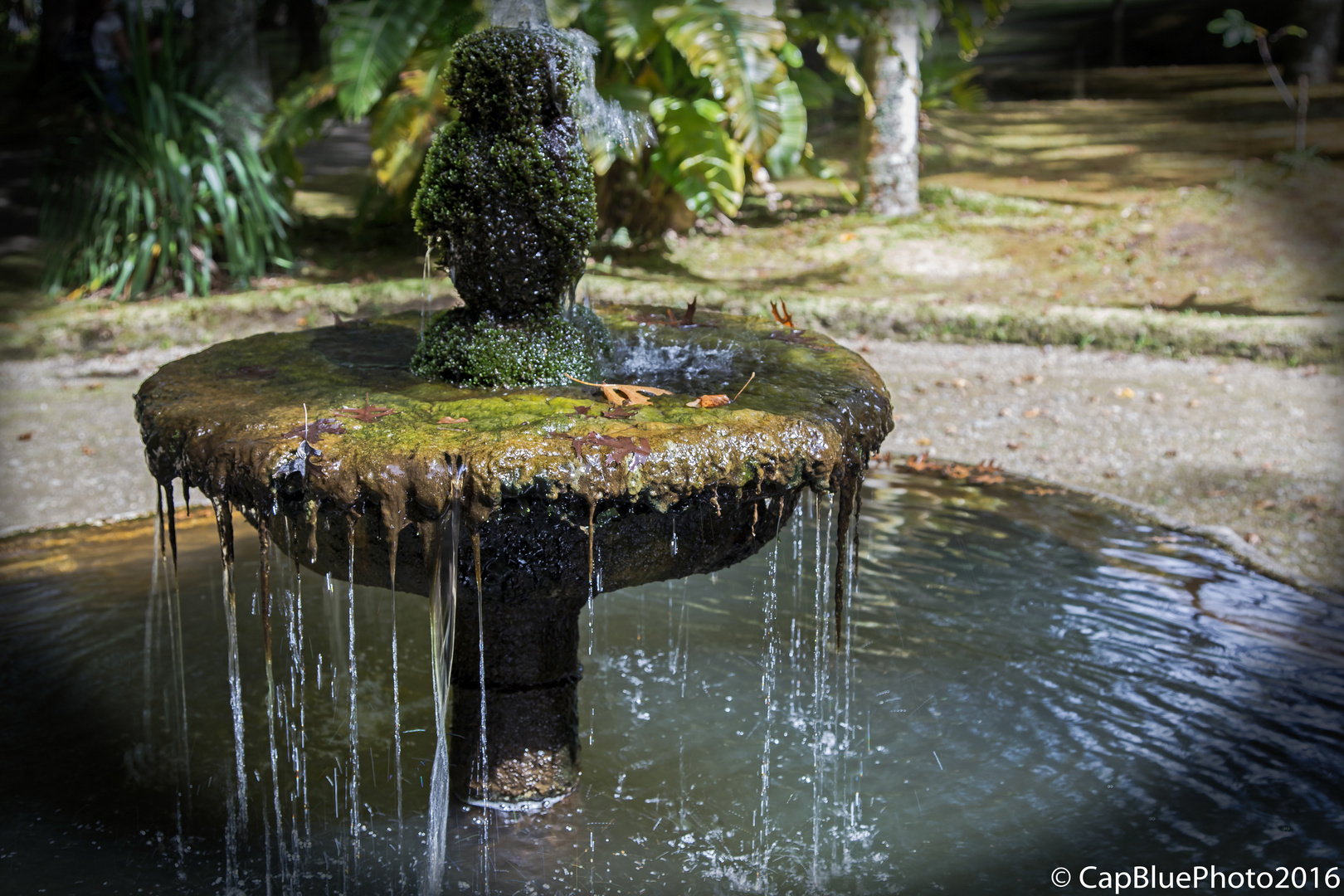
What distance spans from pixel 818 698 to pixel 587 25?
640cm

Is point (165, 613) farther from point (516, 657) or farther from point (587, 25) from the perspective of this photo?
point (587, 25)

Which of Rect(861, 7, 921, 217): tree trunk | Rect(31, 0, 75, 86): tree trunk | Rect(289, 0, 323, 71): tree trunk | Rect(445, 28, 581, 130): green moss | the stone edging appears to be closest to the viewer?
Rect(445, 28, 581, 130): green moss

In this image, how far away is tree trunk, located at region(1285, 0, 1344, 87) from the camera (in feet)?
48.4

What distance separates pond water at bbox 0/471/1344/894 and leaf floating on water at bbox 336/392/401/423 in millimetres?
546

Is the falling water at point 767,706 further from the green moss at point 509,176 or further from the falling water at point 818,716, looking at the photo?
the green moss at point 509,176

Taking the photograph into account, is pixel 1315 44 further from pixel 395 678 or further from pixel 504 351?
pixel 395 678

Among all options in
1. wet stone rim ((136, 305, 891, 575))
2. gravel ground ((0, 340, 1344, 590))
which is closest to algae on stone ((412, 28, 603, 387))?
wet stone rim ((136, 305, 891, 575))

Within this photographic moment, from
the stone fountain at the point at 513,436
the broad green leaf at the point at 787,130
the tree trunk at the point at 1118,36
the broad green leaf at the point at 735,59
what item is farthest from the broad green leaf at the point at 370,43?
the tree trunk at the point at 1118,36

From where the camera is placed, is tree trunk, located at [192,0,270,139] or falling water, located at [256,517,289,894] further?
tree trunk, located at [192,0,270,139]

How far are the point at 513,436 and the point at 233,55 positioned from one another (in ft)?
26.0

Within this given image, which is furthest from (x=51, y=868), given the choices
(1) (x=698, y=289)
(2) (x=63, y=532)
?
(1) (x=698, y=289)

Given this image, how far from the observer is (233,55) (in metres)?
8.92

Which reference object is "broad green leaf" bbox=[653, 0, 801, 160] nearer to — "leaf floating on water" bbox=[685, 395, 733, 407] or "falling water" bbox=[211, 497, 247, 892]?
"leaf floating on water" bbox=[685, 395, 733, 407]

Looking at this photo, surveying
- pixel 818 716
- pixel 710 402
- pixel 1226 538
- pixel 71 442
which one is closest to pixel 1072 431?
pixel 1226 538
